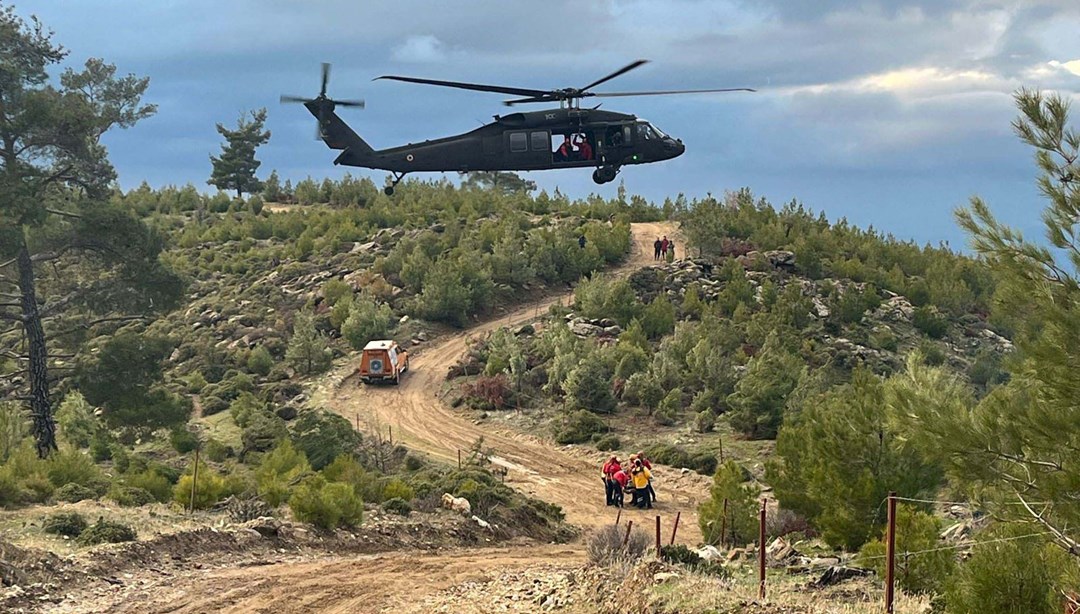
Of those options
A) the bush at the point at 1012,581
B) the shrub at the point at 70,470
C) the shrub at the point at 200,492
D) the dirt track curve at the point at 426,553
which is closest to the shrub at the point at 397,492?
the dirt track curve at the point at 426,553

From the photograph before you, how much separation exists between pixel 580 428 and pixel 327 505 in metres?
17.2

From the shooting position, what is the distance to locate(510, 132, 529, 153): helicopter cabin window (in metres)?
30.6

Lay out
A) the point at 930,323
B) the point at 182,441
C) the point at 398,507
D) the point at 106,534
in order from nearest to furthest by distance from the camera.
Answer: the point at 106,534, the point at 398,507, the point at 182,441, the point at 930,323

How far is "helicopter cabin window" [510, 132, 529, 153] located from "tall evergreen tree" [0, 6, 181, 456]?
34.5ft

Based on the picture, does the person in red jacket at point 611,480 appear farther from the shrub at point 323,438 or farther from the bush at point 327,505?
the bush at point 327,505

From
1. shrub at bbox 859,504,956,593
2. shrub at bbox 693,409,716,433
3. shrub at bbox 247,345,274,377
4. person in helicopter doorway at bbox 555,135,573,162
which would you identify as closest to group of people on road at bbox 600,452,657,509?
shrub at bbox 693,409,716,433

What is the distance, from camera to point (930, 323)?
4819 cm

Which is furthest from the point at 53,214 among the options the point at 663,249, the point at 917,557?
the point at 663,249

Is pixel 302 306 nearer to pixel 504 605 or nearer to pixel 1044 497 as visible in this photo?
pixel 504 605

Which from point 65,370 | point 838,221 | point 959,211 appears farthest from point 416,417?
point 838,221

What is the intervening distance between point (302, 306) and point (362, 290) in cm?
308

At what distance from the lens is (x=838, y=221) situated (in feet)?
214

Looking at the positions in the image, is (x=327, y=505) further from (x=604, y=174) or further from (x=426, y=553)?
(x=604, y=174)

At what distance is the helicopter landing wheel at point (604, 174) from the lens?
101 feet
